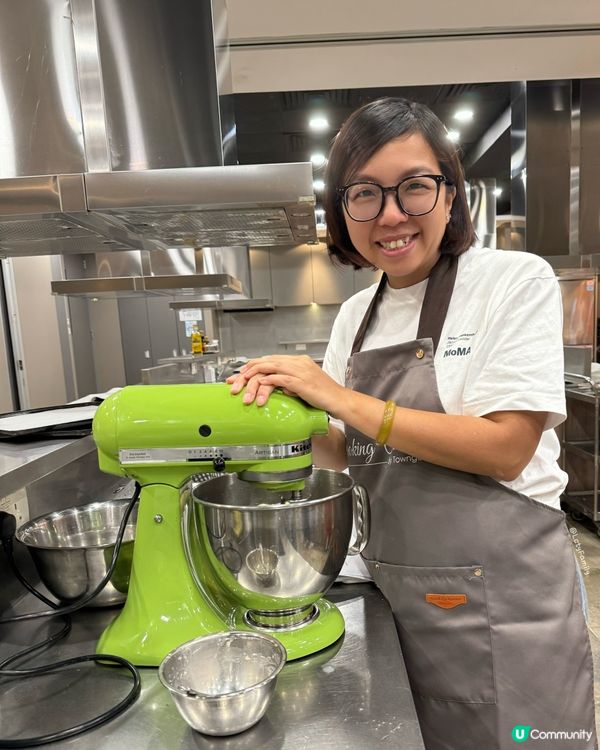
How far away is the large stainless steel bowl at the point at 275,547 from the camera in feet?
2.07

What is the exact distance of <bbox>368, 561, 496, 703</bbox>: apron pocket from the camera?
30.8 inches

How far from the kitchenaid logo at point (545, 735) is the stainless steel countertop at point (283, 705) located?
26cm

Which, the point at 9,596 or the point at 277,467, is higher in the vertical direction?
the point at 277,467

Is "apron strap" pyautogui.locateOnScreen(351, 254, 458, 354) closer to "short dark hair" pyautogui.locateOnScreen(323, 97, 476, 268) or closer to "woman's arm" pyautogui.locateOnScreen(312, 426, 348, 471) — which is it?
"short dark hair" pyautogui.locateOnScreen(323, 97, 476, 268)

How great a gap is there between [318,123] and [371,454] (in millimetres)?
3202

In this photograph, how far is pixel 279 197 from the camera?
0.87 m

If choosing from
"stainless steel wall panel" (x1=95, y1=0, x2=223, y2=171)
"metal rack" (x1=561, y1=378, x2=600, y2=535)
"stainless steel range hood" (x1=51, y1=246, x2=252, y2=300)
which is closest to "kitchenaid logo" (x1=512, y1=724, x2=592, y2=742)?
"stainless steel wall panel" (x1=95, y1=0, x2=223, y2=171)

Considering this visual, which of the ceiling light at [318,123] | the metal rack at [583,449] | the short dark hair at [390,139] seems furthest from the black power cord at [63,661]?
the ceiling light at [318,123]

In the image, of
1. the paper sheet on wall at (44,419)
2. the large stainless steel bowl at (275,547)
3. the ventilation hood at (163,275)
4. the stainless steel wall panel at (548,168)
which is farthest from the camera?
the stainless steel wall panel at (548,168)

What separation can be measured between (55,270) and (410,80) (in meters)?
4.82

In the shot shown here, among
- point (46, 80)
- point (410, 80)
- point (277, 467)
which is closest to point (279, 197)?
point (277, 467)

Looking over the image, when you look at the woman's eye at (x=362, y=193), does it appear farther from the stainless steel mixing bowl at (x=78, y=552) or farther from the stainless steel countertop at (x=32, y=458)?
the stainless steel countertop at (x=32, y=458)

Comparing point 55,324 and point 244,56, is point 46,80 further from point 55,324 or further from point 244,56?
point 55,324

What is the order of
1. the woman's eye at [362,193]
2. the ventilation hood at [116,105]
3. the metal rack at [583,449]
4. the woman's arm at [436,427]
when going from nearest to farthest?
the woman's arm at [436,427] < the woman's eye at [362,193] < the ventilation hood at [116,105] < the metal rack at [583,449]
